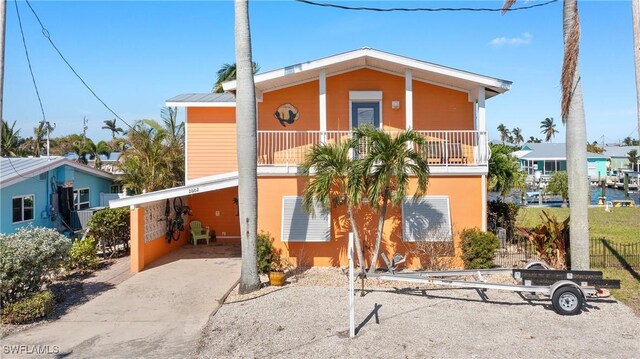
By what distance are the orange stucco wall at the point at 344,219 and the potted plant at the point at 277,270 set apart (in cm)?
29

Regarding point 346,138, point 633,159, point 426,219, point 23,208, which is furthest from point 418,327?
point 633,159

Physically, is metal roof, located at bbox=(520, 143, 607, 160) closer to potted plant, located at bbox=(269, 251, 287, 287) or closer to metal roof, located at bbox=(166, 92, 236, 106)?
metal roof, located at bbox=(166, 92, 236, 106)

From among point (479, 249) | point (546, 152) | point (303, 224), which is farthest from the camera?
point (546, 152)

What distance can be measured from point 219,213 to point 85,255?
5917 millimetres

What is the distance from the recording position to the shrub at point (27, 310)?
7.92 metres

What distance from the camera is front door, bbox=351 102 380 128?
46.3 feet

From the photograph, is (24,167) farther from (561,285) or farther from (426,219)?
(561,285)

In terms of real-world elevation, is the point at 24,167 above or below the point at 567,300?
above

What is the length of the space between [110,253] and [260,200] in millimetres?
6634

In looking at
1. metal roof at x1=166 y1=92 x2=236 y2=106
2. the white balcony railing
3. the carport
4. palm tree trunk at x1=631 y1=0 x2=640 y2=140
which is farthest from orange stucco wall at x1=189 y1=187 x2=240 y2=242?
palm tree trunk at x1=631 y1=0 x2=640 y2=140

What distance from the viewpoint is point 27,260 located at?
27.9 ft

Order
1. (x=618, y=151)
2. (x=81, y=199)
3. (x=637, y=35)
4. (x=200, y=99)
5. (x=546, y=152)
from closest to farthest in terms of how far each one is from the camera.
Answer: (x=637, y=35) → (x=200, y=99) → (x=81, y=199) → (x=546, y=152) → (x=618, y=151)

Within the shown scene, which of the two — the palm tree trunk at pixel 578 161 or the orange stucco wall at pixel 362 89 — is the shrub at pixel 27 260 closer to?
the orange stucco wall at pixel 362 89


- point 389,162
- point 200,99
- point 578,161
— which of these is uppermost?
point 200,99
